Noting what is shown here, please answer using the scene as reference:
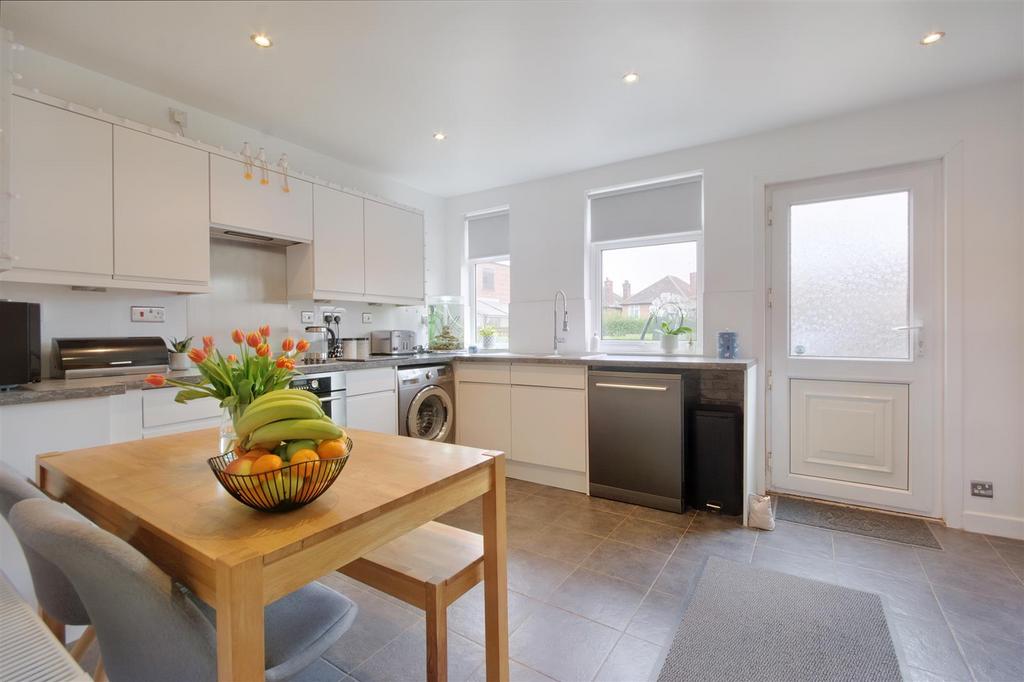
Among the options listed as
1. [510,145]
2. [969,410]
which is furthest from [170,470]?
[969,410]

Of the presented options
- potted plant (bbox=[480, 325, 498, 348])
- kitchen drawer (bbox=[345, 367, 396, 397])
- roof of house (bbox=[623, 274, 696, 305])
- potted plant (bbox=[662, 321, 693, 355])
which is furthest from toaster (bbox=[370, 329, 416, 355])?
potted plant (bbox=[662, 321, 693, 355])

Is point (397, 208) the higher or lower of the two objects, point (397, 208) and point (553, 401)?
the higher

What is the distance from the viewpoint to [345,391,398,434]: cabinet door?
9.84 ft

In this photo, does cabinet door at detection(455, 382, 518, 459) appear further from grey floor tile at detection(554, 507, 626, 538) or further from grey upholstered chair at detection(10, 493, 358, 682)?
grey upholstered chair at detection(10, 493, 358, 682)

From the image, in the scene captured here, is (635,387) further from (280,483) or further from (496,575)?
(280,483)

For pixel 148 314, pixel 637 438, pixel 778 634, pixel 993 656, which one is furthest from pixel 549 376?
pixel 148 314

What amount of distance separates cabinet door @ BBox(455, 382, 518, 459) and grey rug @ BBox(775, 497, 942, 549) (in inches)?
74.8

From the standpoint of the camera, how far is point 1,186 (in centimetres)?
182

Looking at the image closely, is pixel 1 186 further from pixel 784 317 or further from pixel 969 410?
pixel 969 410

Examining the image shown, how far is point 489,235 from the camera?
14.7ft

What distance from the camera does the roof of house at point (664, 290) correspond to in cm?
347

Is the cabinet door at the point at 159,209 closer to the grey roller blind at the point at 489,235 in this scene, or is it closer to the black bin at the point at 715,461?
the grey roller blind at the point at 489,235

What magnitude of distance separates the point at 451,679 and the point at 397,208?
3271 millimetres

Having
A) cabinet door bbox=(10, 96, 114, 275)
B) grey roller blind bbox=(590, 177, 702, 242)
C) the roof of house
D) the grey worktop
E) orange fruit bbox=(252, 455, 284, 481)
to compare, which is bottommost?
orange fruit bbox=(252, 455, 284, 481)
